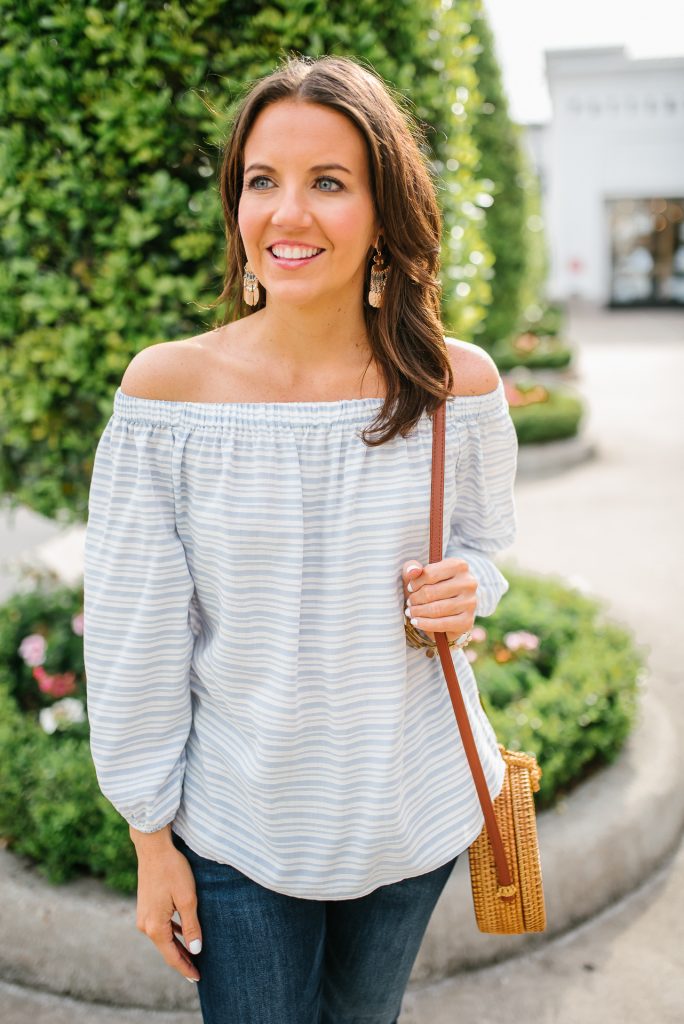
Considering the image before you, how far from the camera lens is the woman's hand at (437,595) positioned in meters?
1.45

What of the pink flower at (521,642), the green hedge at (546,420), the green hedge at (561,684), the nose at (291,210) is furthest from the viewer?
the green hedge at (546,420)

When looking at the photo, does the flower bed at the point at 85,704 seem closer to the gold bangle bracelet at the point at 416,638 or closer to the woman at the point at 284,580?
the woman at the point at 284,580

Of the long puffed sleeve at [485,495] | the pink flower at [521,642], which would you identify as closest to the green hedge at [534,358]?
the pink flower at [521,642]

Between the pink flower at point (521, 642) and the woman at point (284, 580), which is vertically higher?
the woman at point (284, 580)

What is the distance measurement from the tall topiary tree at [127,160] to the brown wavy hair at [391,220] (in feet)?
2.11

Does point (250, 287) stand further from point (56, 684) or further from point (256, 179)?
point (56, 684)

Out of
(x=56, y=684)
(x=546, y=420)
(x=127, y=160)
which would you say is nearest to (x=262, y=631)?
(x=127, y=160)

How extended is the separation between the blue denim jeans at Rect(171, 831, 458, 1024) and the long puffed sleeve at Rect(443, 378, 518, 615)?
1.61ft

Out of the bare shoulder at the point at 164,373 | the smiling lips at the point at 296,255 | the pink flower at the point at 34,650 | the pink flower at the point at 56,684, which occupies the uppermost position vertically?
the smiling lips at the point at 296,255

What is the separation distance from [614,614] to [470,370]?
3.56 meters

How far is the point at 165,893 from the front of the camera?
1.48 m

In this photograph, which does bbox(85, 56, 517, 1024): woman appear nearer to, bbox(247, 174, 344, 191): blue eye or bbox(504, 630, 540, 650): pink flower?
bbox(247, 174, 344, 191): blue eye

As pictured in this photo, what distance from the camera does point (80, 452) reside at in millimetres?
2844

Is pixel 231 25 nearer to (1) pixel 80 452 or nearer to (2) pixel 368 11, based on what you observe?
(2) pixel 368 11
